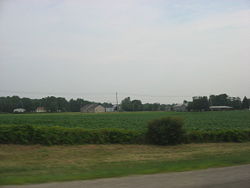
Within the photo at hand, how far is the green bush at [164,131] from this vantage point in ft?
69.0

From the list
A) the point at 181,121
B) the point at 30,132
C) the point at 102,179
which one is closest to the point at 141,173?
the point at 102,179

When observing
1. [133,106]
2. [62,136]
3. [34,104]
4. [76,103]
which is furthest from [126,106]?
[62,136]

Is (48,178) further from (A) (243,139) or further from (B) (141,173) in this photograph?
(A) (243,139)

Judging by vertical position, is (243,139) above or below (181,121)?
below

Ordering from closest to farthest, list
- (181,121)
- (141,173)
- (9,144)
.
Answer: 1. (141,173)
2. (9,144)
3. (181,121)

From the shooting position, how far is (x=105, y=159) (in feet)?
49.1

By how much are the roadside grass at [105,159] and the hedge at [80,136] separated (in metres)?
0.65

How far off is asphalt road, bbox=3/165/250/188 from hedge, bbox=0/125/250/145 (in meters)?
10.6

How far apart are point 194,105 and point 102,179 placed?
11991 centimetres

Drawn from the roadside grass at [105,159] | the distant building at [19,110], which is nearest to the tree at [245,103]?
the distant building at [19,110]

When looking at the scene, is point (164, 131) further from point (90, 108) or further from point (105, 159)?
point (90, 108)

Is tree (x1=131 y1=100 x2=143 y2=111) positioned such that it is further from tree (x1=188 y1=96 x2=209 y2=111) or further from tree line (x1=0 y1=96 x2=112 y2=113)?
tree (x1=188 y1=96 x2=209 y2=111)

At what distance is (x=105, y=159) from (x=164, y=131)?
6878mm

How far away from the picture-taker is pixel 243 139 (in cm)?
2548
